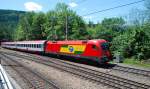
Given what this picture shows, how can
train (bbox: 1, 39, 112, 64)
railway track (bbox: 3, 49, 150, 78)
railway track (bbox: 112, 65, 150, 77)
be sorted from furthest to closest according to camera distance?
train (bbox: 1, 39, 112, 64) < railway track (bbox: 112, 65, 150, 77) < railway track (bbox: 3, 49, 150, 78)

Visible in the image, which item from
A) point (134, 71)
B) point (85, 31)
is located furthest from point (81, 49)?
point (85, 31)

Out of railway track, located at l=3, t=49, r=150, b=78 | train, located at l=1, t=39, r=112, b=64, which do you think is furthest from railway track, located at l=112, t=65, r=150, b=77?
train, located at l=1, t=39, r=112, b=64

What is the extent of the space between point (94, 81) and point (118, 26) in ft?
214

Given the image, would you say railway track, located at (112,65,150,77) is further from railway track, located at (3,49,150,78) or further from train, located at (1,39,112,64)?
train, located at (1,39,112,64)

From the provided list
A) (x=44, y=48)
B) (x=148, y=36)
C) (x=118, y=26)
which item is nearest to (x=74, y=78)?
(x=148, y=36)

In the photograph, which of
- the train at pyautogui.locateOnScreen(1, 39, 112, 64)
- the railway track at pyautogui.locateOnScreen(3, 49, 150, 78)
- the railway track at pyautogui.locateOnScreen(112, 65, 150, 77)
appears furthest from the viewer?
the train at pyautogui.locateOnScreen(1, 39, 112, 64)

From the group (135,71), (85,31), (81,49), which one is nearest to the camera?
(135,71)

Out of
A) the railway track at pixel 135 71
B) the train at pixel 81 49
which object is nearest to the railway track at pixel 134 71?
A: the railway track at pixel 135 71

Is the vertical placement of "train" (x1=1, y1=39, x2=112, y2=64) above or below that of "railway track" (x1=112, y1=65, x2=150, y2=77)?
above

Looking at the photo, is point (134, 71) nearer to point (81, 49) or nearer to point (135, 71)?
point (135, 71)

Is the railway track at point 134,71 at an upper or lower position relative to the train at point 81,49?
lower

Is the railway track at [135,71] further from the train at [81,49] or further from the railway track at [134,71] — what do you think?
the train at [81,49]

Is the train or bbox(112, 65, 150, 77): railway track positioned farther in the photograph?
the train

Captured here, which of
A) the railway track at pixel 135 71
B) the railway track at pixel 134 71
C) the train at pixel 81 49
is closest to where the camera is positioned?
the railway track at pixel 135 71
